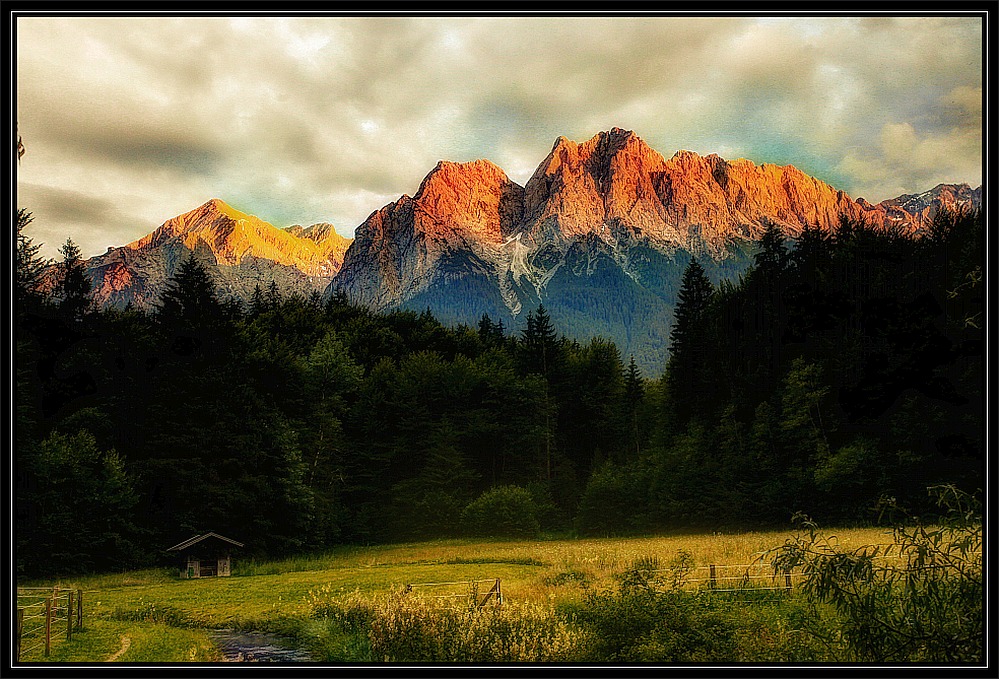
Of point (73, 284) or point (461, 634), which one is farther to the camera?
point (73, 284)

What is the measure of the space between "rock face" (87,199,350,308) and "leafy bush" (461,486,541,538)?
12333mm

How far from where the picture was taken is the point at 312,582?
20.8 meters

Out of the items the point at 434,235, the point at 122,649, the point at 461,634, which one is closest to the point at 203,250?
the point at 434,235

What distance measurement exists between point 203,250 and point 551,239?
1862 centimetres

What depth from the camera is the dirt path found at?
1246cm

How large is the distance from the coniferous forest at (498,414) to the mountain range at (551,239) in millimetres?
1442

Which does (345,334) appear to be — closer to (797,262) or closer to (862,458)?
(797,262)

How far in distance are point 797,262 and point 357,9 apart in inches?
1071

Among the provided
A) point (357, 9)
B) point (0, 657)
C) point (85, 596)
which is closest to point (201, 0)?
point (357, 9)

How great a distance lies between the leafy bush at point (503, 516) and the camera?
105 feet

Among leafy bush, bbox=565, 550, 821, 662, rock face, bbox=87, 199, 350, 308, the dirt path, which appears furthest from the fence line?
rock face, bbox=87, 199, 350, 308

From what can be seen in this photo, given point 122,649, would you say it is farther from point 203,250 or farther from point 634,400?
point 634,400

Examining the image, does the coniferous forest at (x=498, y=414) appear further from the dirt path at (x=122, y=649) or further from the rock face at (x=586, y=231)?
the dirt path at (x=122, y=649)

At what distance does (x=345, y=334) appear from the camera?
38.0 metres
